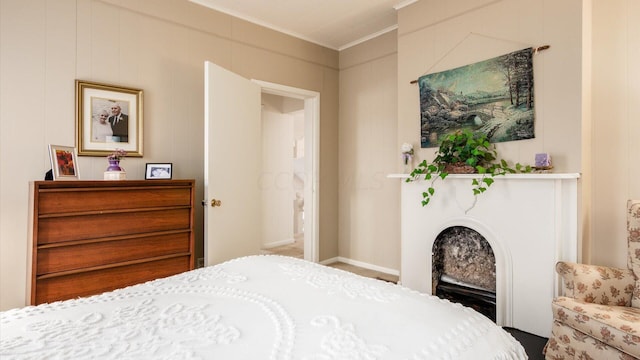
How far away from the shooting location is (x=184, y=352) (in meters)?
0.79

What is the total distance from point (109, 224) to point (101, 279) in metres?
0.37

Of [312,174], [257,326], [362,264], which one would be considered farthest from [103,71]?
[362,264]

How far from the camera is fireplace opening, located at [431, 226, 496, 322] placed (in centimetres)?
Result: 263

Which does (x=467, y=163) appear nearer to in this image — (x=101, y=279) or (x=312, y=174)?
(x=312, y=174)

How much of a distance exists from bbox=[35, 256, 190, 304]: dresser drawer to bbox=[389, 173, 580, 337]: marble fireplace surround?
2191mm

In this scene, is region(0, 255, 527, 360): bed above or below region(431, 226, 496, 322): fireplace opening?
above

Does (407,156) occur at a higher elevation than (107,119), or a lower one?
lower

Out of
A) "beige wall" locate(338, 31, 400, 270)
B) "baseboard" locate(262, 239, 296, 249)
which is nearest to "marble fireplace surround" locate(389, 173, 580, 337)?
"beige wall" locate(338, 31, 400, 270)

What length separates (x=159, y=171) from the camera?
2777 millimetres

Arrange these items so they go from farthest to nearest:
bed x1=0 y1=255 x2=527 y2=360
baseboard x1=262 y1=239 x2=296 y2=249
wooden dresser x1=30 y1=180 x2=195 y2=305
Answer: baseboard x1=262 y1=239 x2=296 y2=249, wooden dresser x1=30 y1=180 x2=195 y2=305, bed x1=0 y1=255 x2=527 y2=360

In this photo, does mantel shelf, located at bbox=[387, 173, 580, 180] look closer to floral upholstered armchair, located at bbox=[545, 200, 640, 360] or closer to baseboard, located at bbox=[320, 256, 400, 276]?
floral upholstered armchair, located at bbox=[545, 200, 640, 360]

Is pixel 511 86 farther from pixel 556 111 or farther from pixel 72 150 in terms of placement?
pixel 72 150

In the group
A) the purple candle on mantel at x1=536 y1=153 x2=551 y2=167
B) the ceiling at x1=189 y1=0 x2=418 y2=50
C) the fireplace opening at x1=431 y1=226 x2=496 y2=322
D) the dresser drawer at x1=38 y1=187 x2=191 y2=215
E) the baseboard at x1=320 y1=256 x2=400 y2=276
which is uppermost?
the ceiling at x1=189 y1=0 x2=418 y2=50

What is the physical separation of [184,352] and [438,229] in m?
2.47
